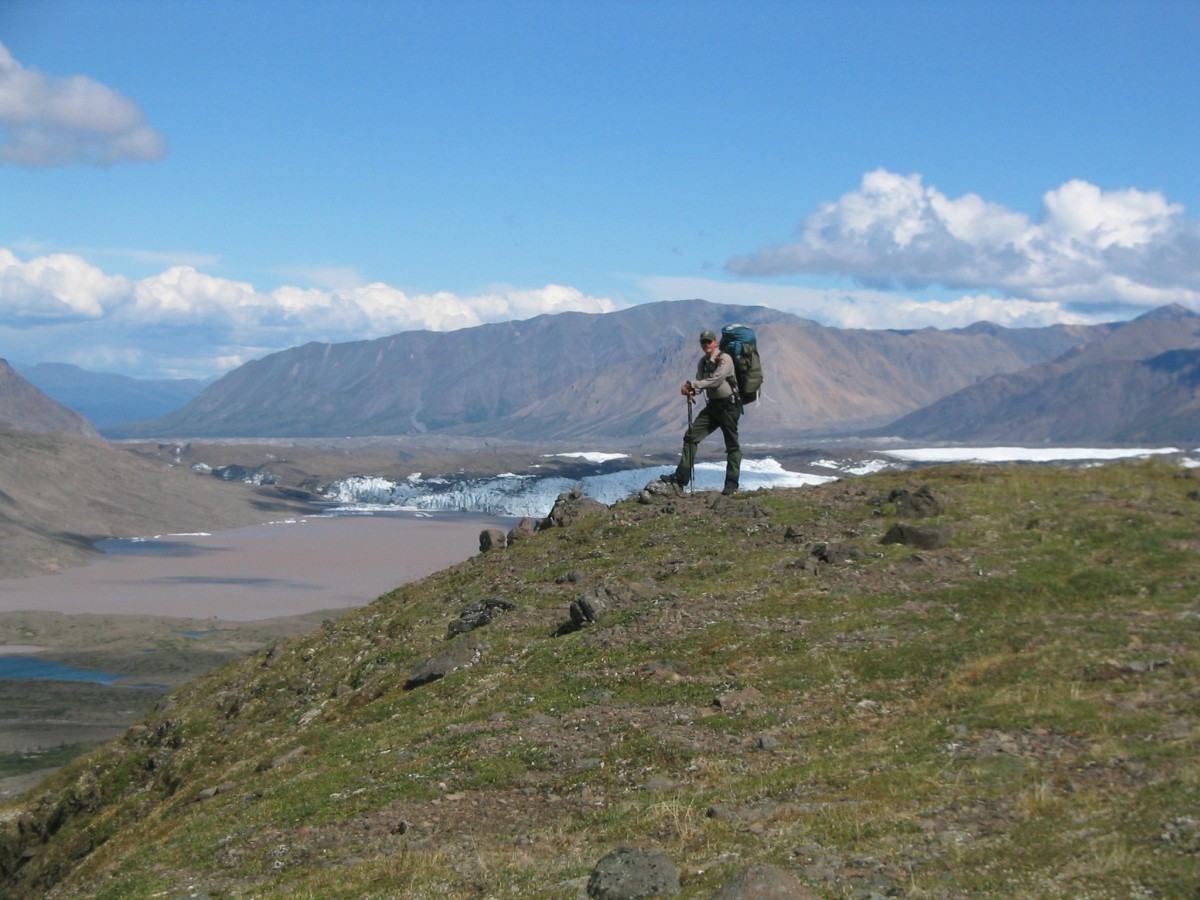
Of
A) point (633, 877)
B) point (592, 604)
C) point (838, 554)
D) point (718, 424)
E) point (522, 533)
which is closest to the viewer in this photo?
point (633, 877)

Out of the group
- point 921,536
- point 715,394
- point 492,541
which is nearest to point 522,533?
point 492,541

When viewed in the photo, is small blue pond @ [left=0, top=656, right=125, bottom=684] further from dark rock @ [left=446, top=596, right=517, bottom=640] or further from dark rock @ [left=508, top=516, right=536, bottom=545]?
dark rock @ [left=446, top=596, right=517, bottom=640]

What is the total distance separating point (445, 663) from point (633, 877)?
11.8 metres

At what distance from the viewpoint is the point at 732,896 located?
9.62 m

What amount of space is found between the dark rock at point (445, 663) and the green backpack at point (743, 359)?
1043cm

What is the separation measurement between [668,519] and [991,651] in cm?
1227

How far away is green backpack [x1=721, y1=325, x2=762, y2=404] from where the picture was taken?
28656mm

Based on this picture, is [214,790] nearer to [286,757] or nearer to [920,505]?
[286,757]

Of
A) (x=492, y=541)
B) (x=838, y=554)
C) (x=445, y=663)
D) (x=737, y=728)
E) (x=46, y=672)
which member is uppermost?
(x=838, y=554)

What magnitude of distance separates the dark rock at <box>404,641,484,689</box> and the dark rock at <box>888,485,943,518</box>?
36.0 ft

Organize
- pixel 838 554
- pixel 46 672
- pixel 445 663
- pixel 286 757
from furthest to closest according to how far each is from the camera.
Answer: pixel 46 672 → pixel 838 554 → pixel 445 663 → pixel 286 757

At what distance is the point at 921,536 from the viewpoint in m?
24.2

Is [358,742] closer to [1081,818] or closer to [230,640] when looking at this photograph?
[1081,818]

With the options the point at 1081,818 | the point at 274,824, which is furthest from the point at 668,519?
the point at 1081,818
